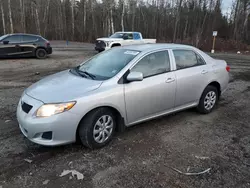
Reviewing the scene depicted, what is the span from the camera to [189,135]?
366 centimetres

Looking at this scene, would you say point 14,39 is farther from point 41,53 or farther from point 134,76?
point 134,76

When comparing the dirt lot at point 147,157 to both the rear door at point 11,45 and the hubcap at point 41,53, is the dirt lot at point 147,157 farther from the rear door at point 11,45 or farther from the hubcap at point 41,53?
the hubcap at point 41,53

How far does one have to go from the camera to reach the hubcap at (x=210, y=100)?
14.7ft

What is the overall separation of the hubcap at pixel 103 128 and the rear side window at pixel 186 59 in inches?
68.7

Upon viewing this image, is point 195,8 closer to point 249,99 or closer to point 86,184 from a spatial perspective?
point 249,99

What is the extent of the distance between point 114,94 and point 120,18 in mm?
40743

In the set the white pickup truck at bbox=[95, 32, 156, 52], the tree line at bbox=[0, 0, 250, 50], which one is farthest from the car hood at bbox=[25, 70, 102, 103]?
the tree line at bbox=[0, 0, 250, 50]

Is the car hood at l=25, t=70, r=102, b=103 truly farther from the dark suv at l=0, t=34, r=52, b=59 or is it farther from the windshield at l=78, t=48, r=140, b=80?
the dark suv at l=0, t=34, r=52, b=59

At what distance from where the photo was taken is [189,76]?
402cm

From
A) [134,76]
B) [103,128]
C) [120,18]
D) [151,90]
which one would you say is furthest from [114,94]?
[120,18]

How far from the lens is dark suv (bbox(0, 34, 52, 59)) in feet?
38.6

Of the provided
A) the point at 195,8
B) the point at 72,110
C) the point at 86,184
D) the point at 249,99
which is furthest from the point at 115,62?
the point at 195,8

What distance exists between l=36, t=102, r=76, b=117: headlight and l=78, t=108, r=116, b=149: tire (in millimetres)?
350

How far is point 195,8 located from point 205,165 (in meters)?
45.9
